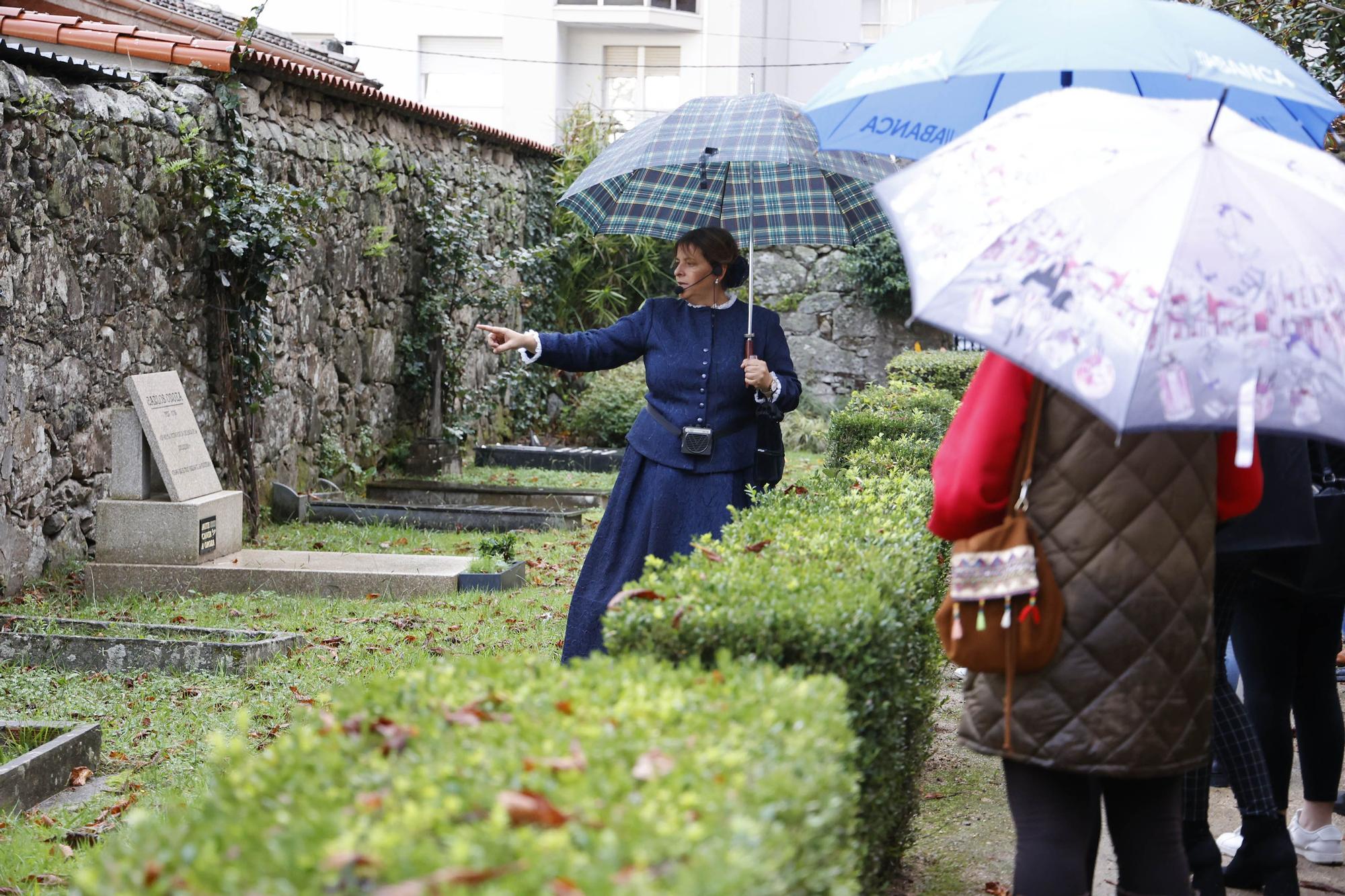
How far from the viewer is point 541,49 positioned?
26.5 meters

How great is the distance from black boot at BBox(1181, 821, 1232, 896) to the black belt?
2139 millimetres

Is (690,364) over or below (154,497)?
over

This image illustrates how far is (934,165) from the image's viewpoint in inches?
107

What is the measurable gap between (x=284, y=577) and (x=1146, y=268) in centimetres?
593

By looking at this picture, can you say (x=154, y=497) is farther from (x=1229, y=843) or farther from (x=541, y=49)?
(x=541, y=49)

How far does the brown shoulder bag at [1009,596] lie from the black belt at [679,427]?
243 centimetres

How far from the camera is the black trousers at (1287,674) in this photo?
152 inches

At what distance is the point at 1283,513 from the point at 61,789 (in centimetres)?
371

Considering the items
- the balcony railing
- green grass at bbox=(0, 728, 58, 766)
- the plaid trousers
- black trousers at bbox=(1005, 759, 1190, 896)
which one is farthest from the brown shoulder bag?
the balcony railing

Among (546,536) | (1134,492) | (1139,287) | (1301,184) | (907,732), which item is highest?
(1301,184)

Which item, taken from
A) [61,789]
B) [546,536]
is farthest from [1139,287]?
[546,536]

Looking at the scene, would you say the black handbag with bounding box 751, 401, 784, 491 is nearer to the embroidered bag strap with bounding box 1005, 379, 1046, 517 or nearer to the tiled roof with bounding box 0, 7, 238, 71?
the embroidered bag strap with bounding box 1005, 379, 1046, 517

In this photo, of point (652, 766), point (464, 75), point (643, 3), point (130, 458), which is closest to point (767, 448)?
point (652, 766)

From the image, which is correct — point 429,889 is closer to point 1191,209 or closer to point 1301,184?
point 1191,209
